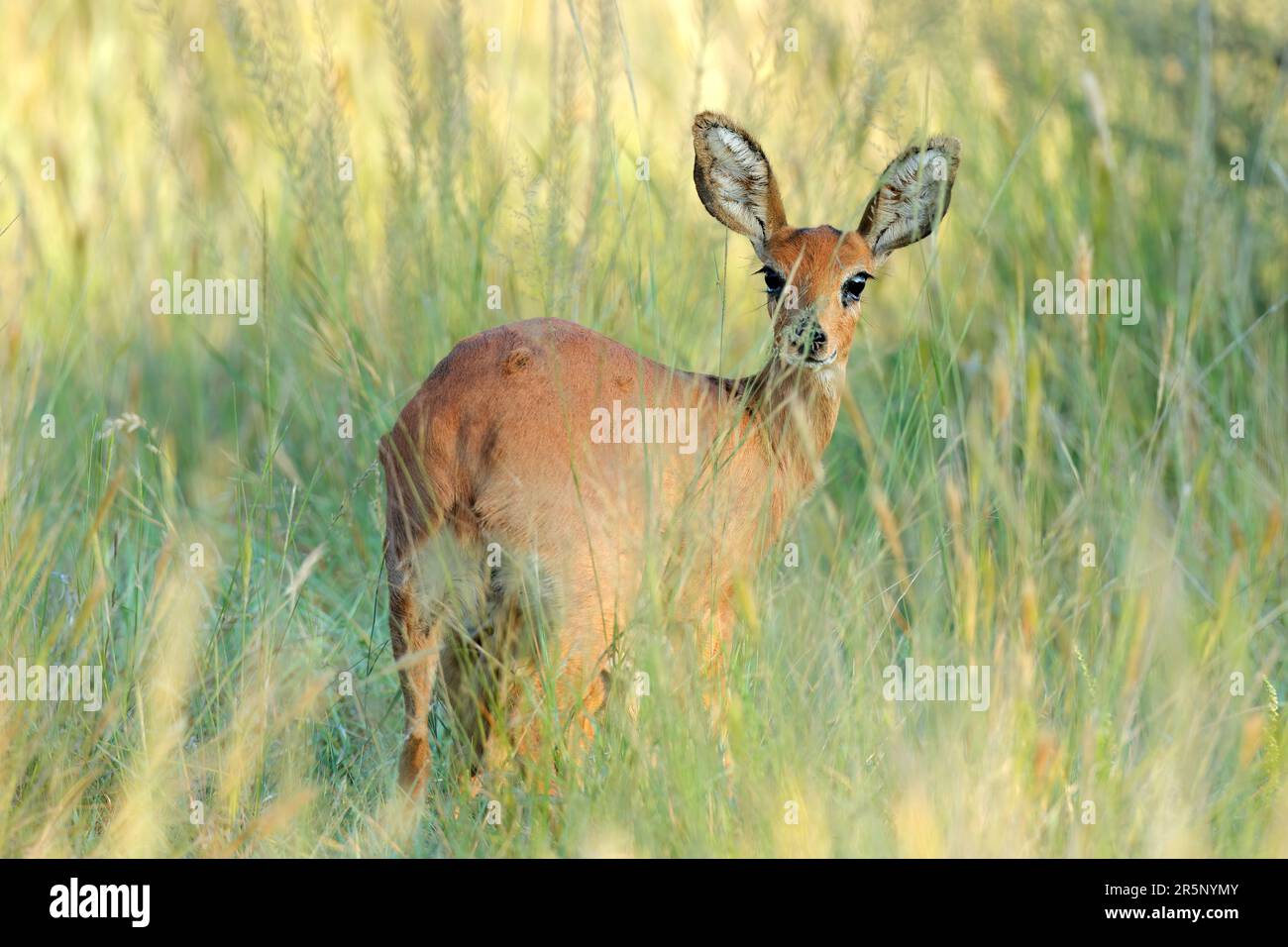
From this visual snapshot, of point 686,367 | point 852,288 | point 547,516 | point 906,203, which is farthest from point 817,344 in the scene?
point 686,367

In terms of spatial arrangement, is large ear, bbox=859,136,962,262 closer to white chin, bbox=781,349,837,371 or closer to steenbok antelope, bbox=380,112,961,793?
steenbok antelope, bbox=380,112,961,793

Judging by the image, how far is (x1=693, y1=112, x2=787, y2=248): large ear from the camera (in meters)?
4.50

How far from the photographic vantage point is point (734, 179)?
4641 millimetres

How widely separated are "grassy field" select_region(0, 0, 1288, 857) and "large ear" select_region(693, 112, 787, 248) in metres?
0.17

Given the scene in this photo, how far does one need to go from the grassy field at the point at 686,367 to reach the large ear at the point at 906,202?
14 centimetres

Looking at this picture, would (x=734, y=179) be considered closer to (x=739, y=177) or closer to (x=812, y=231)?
(x=739, y=177)

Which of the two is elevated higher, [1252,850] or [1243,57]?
[1243,57]

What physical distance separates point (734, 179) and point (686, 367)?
0.91 metres

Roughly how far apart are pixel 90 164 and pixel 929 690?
5.46 metres

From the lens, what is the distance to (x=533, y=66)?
7.68 m
